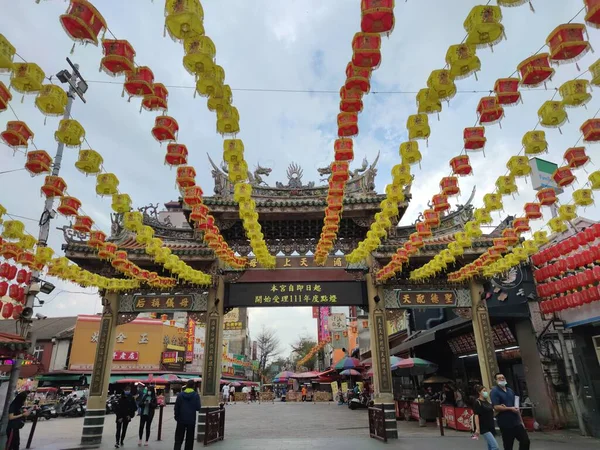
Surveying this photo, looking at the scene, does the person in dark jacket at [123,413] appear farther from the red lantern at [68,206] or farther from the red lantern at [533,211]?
the red lantern at [533,211]

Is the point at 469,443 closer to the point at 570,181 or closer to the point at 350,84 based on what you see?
the point at 570,181

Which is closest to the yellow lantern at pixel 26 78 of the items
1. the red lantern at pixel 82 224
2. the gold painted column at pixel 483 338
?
the red lantern at pixel 82 224

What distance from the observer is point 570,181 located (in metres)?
7.85

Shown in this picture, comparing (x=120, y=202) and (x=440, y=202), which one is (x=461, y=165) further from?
(x=120, y=202)

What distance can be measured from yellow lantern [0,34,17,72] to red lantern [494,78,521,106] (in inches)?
270

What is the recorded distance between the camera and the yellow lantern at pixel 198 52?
478 cm

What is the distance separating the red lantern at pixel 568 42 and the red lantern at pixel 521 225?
491cm

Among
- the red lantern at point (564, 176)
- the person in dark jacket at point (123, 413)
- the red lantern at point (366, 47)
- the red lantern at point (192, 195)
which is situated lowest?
the person in dark jacket at point (123, 413)

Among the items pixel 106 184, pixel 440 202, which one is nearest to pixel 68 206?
pixel 106 184

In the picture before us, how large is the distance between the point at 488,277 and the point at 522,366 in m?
4.42

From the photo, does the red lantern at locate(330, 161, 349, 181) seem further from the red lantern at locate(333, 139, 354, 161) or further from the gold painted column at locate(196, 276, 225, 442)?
the gold painted column at locate(196, 276, 225, 442)

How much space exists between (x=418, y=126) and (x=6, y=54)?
5.93 m

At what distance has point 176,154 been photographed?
23.0 ft

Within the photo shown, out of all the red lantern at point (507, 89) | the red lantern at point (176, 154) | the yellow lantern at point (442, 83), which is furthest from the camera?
the red lantern at point (176, 154)
